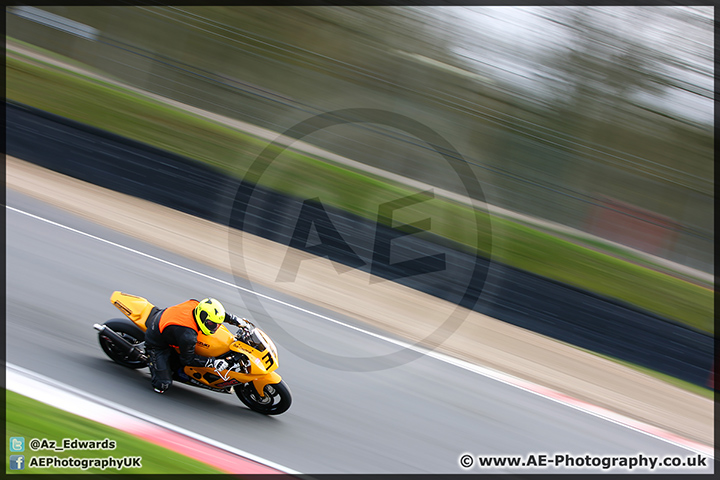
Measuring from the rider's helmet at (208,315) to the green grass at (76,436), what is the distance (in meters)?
0.99

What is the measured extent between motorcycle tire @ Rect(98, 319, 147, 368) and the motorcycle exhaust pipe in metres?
0.05

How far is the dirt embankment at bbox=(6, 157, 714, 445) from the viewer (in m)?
7.62

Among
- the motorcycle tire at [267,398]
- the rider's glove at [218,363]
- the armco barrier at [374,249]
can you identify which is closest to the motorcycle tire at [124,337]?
the rider's glove at [218,363]

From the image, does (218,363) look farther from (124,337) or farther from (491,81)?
(491,81)

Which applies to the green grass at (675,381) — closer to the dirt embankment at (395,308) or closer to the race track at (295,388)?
the dirt embankment at (395,308)

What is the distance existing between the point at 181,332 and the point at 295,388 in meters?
1.61

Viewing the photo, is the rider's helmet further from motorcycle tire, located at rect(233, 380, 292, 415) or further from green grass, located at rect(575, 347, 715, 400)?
green grass, located at rect(575, 347, 715, 400)

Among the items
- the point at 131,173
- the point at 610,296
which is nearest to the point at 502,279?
the point at 610,296

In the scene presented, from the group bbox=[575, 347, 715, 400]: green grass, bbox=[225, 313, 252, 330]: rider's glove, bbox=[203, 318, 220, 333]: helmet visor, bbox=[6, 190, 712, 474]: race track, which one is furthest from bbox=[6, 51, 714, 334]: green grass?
bbox=[203, 318, 220, 333]: helmet visor

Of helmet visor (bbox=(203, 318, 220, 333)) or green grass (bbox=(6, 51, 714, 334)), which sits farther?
green grass (bbox=(6, 51, 714, 334))

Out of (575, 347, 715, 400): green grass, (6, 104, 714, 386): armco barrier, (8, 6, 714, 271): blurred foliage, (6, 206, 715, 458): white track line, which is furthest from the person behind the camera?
(8, 6, 714, 271): blurred foliage

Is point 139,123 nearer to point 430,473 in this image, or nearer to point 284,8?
point 284,8

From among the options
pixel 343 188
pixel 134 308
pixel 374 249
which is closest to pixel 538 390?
pixel 374 249

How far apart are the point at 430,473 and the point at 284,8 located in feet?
42.4
